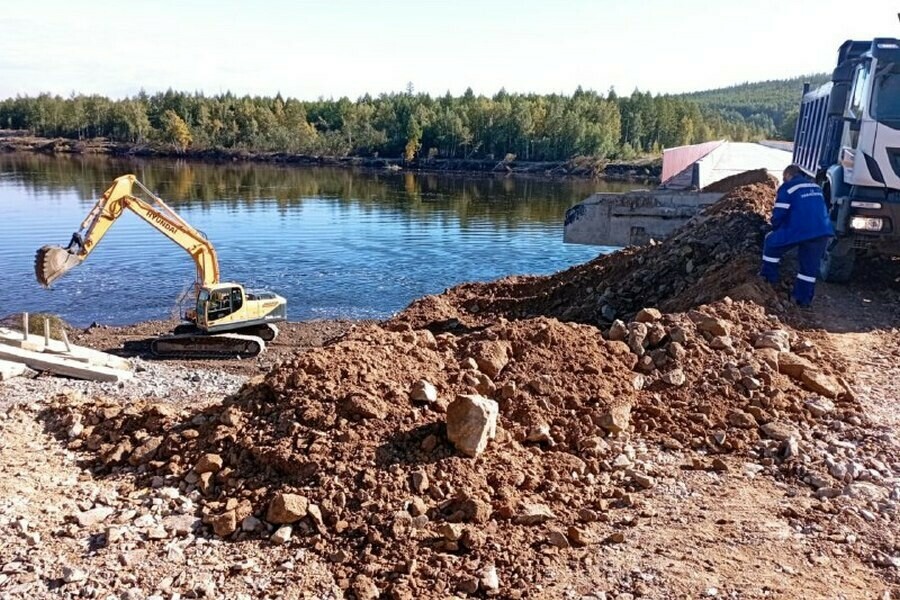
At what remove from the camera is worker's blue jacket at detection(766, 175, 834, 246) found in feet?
29.5

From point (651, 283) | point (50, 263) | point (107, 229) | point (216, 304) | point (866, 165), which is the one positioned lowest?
point (216, 304)

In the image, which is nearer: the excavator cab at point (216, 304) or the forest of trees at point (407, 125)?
the excavator cab at point (216, 304)

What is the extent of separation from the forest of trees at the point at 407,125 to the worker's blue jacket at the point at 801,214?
87980 millimetres

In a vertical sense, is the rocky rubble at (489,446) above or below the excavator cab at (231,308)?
above

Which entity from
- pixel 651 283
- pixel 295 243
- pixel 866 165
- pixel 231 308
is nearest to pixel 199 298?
pixel 231 308

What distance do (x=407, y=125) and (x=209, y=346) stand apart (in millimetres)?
96201

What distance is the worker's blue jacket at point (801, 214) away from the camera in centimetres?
899

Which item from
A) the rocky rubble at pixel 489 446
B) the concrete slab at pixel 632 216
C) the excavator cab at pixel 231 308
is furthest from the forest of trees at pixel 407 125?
the rocky rubble at pixel 489 446

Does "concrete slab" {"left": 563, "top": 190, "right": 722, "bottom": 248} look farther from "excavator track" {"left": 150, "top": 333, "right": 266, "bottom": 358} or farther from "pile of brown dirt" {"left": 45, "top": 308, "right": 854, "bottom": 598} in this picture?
"pile of brown dirt" {"left": 45, "top": 308, "right": 854, "bottom": 598}

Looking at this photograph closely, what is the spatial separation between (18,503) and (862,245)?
10.2m

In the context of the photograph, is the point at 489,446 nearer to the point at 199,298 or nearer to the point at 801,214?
the point at 801,214

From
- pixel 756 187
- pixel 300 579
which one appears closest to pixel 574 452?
pixel 300 579

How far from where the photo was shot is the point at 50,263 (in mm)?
14125

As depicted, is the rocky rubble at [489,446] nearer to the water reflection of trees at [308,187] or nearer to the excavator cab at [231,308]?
the excavator cab at [231,308]
